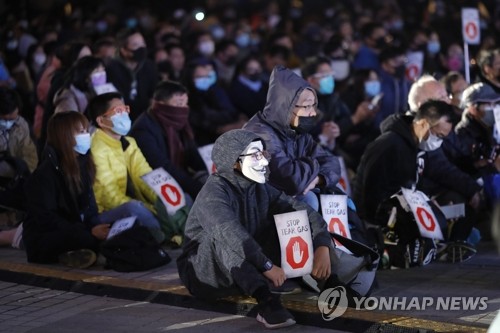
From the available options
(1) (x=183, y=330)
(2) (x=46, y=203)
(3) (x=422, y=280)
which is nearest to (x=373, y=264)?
(3) (x=422, y=280)

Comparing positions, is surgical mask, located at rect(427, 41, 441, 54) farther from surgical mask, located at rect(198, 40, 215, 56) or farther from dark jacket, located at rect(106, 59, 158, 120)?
dark jacket, located at rect(106, 59, 158, 120)

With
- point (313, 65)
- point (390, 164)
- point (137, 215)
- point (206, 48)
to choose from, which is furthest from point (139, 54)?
point (390, 164)

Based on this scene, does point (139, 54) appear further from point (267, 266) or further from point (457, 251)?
point (267, 266)

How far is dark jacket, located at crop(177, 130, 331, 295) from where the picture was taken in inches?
306

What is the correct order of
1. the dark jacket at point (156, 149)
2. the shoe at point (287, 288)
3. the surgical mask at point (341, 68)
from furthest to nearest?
the surgical mask at point (341, 68), the dark jacket at point (156, 149), the shoe at point (287, 288)

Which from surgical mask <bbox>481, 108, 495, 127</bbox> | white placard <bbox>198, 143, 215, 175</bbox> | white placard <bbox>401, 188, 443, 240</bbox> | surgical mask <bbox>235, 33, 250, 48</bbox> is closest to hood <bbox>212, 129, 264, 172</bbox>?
white placard <bbox>401, 188, 443, 240</bbox>

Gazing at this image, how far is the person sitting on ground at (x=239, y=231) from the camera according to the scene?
770 centimetres

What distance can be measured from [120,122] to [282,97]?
6.68 ft

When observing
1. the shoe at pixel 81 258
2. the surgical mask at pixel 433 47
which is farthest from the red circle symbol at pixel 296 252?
the surgical mask at pixel 433 47

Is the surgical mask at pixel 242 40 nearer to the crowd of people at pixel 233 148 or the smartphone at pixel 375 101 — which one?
the crowd of people at pixel 233 148

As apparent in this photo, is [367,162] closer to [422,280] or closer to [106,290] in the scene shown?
[422,280]

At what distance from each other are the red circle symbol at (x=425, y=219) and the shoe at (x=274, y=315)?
7.94ft

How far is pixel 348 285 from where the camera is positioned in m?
8.23

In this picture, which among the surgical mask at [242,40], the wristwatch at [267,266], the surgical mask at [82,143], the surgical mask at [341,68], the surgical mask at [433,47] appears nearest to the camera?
the wristwatch at [267,266]
